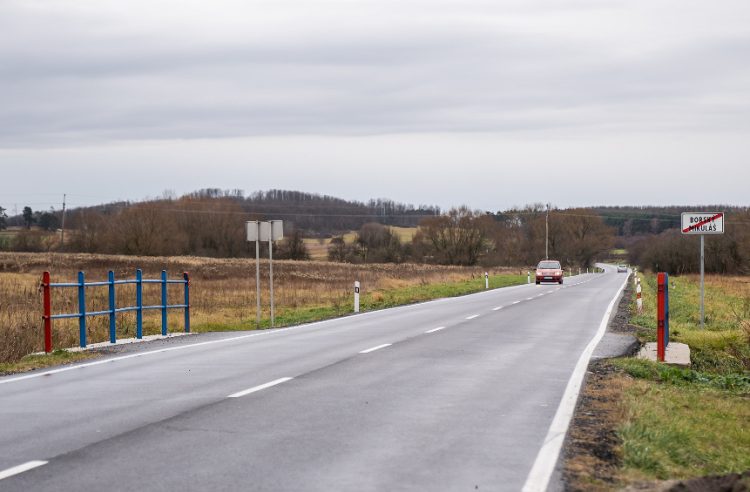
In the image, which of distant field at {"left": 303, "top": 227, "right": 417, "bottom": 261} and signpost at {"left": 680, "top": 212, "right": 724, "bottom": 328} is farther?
distant field at {"left": 303, "top": 227, "right": 417, "bottom": 261}

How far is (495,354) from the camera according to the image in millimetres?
15617

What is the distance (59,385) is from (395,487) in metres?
6.77

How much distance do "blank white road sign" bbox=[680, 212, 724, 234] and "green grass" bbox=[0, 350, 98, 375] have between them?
49.3 feet

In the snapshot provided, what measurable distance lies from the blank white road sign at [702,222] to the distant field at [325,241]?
289 feet

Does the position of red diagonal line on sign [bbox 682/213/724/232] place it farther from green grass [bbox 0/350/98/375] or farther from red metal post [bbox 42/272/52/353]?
red metal post [bbox 42/272/52/353]

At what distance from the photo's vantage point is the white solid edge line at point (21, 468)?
21.5 ft

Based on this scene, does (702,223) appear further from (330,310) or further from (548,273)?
(548,273)

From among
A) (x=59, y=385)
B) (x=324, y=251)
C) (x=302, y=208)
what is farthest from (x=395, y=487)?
(x=302, y=208)

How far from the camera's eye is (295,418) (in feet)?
29.3

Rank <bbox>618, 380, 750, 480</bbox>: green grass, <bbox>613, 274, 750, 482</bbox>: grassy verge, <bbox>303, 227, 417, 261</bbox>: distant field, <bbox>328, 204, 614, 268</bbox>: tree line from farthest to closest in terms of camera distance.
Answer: <bbox>328, 204, 614, 268</bbox>: tree line → <bbox>303, 227, 417, 261</bbox>: distant field → <bbox>613, 274, 750, 482</bbox>: grassy verge → <bbox>618, 380, 750, 480</bbox>: green grass

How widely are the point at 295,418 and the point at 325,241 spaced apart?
114097 mm

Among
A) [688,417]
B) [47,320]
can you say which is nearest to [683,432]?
[688,417]

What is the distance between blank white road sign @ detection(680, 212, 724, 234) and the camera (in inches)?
914

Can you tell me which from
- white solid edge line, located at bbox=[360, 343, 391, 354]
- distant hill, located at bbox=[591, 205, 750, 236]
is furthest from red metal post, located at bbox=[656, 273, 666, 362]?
distant hill, located at bbox=[591, 205, 750, 236]
